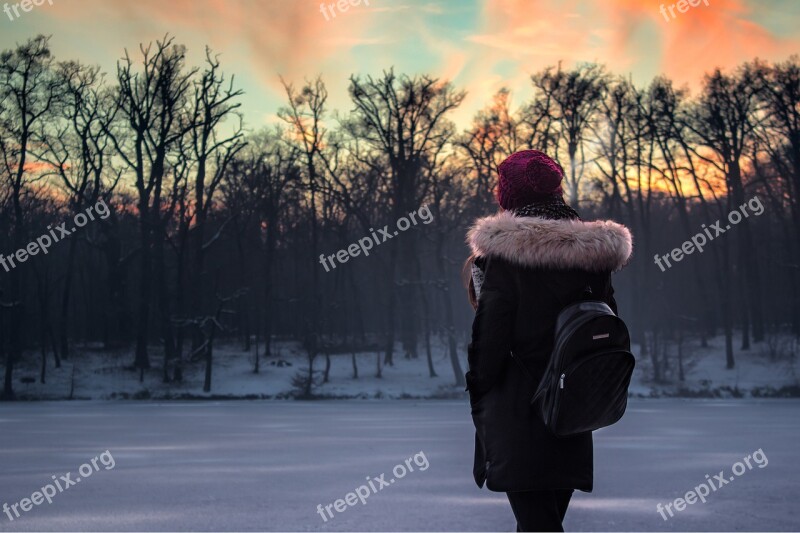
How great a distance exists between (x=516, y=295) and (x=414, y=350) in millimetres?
43351

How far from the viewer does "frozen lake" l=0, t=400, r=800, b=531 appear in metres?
8.44

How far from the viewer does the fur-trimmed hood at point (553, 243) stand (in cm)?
403

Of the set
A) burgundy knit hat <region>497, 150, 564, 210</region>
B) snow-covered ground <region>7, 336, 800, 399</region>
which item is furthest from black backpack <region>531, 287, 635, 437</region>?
snow-covered ground <region>7, 336, 800, 399</region>

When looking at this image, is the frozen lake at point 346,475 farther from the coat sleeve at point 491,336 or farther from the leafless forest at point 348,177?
the leafless forest at point 348,177

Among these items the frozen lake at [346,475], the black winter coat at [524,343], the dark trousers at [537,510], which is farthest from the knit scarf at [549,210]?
the frozen lake at [346,475]

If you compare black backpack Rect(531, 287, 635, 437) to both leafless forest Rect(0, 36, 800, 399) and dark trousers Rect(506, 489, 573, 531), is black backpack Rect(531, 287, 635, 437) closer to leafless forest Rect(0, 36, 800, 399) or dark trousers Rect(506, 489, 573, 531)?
dark trousers Rect(506, 489, 573, 531)

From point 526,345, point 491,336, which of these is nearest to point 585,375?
point 526,345

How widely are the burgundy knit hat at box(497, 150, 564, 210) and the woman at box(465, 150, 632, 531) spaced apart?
0.68 ft

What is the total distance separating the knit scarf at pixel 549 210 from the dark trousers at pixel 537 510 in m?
1.20

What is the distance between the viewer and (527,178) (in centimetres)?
432

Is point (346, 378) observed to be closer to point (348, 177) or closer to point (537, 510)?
point (348, 177)

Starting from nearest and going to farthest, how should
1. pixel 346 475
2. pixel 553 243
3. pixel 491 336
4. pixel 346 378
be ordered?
1. pixel 491 336
2. pixel 553 243
3. pixel 346 475
4. pixel 346 378

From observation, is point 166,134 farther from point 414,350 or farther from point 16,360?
point 414,350

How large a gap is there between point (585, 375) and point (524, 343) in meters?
0.32
